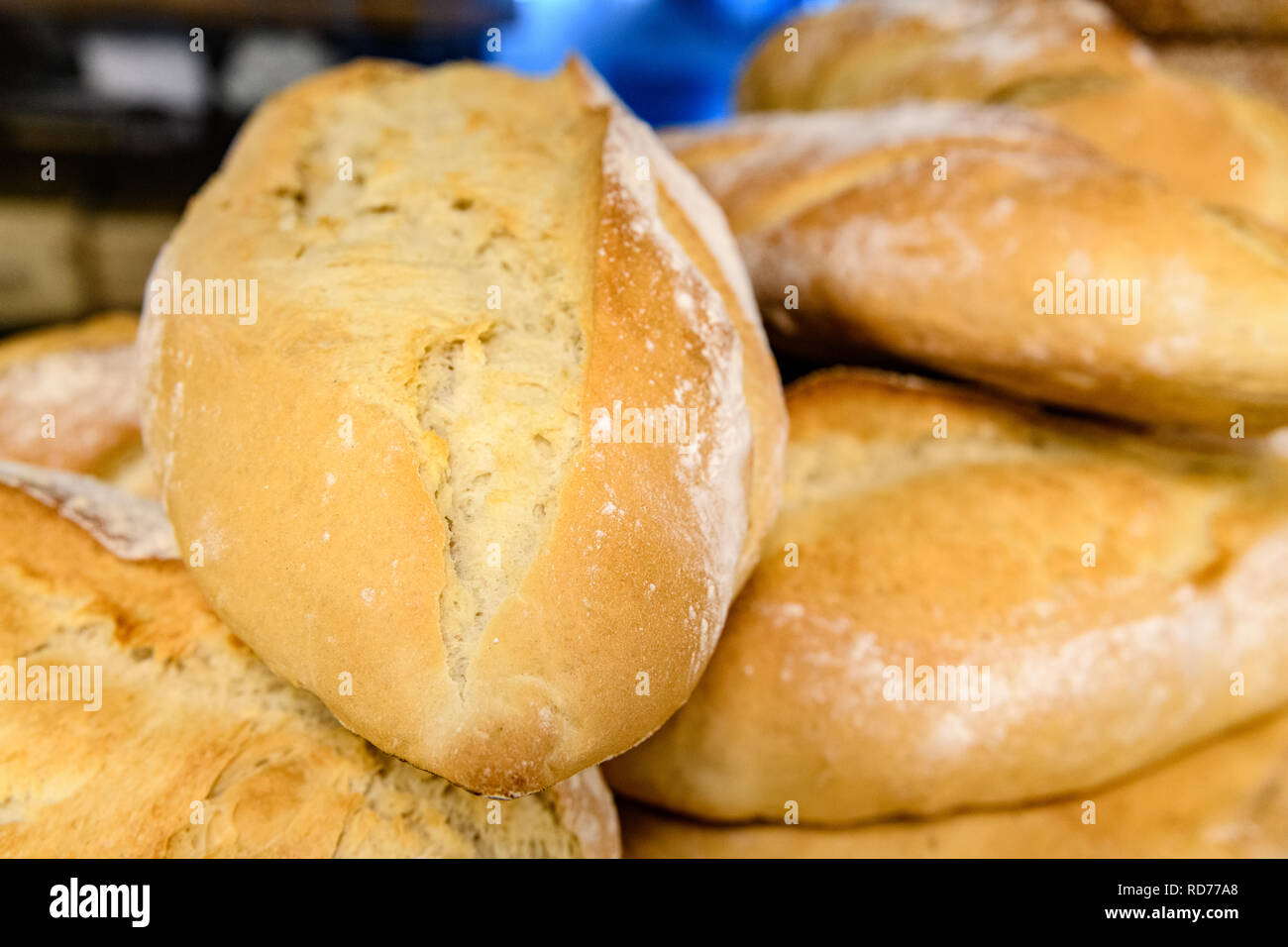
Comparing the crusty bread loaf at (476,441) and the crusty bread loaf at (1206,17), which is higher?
the crusty bread loaf at (1206,17)

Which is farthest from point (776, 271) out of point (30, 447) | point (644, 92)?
point (644, 92)

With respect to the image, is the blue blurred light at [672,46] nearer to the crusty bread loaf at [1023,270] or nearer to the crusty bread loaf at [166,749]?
the crusty bread loaf at [1023,270]

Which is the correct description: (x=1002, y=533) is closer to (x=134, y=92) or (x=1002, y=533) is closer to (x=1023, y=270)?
(x=1023, y=270)

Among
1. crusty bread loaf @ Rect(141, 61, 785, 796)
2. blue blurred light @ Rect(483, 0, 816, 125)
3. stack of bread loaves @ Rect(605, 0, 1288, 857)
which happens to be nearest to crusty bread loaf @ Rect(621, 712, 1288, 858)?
stack of bread loaves @ Rect(605, 0, 1288, 857)

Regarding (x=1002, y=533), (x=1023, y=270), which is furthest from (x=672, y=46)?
(x=1002, y=533)

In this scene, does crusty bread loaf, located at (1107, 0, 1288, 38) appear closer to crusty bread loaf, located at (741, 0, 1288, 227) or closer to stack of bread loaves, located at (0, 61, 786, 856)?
crusty bread loaf, located at (741, 0, 1288, 227)

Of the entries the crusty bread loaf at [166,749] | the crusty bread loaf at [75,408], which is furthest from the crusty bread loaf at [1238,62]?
the crusty bread loaf at [75,408]
